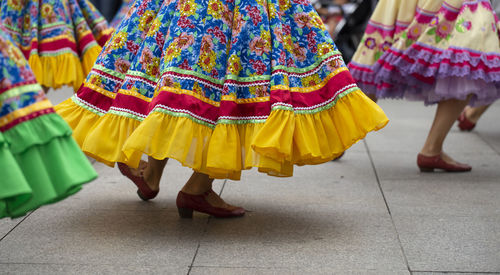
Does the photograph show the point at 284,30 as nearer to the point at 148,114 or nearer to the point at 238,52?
the point at 238,52

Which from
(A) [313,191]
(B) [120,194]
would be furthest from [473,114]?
(B) [120,194]

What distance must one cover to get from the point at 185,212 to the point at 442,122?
2.00m

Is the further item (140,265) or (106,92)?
(106,92)

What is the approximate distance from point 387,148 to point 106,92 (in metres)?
2.88

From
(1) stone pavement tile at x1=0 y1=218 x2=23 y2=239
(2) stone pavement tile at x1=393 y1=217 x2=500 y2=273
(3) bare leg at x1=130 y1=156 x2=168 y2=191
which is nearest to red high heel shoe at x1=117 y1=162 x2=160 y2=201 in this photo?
(3) bare leg at x1=130 y1=156 x2=168 y2=191

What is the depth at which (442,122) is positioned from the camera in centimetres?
444

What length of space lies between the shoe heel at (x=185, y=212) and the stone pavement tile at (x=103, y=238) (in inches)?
1.2

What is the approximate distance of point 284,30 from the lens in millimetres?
3072

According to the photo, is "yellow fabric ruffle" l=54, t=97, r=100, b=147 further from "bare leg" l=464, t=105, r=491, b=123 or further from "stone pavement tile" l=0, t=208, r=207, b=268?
"bare leg" l=464, t=105, r=491, b=123

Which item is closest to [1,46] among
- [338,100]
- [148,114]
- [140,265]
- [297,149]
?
[148,114]

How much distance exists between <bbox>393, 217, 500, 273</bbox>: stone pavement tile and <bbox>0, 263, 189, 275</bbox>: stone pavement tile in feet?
3.24

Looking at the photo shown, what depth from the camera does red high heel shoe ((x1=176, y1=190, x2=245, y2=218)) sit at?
327 cm

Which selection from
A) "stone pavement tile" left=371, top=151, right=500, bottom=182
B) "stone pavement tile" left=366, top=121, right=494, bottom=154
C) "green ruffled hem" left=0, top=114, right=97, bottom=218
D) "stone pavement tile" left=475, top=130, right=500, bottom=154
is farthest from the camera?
"stone pavement tile" left=475, top=130, right=500, bottom=154

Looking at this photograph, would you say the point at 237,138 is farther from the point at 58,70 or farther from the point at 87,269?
the point at 58,70
